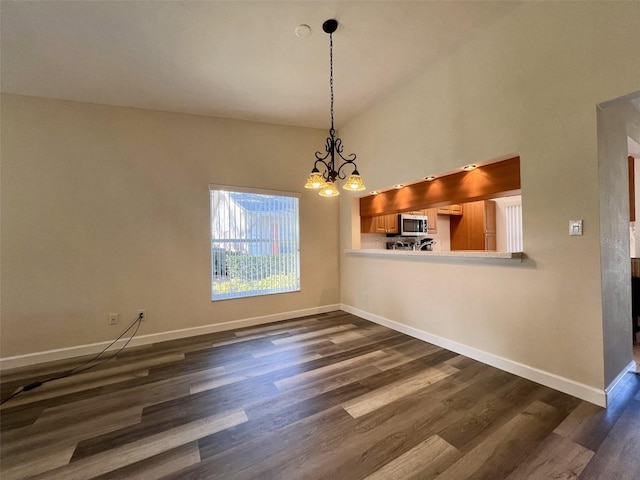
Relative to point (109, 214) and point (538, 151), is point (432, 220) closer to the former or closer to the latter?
point (538, 151)

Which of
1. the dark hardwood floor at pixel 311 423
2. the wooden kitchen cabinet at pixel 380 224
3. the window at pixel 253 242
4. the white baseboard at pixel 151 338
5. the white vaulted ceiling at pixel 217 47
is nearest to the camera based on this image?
the dark hardwood floor at pixel 311 423

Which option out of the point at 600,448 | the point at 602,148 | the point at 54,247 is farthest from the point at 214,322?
the point at 602,148

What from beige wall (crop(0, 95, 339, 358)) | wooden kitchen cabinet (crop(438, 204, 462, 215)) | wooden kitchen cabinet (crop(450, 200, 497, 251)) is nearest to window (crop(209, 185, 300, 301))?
beige wall (crop(0, 95, 339, 358))

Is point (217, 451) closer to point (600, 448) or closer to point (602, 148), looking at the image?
point (600, 448)

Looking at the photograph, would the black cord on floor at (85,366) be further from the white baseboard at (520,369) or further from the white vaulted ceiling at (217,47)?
the white baseboard at (520,369)

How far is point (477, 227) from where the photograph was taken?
5.43m

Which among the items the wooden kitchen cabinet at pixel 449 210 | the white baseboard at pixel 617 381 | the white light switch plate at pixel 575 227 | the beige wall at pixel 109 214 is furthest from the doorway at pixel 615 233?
the beige wall at pixel 109 214

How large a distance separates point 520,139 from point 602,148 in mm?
517

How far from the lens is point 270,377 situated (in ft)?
7.77

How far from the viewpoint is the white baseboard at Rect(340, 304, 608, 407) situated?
1.91m

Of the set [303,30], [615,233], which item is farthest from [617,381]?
[303,30]

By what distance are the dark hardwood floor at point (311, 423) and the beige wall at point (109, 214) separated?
2.21ft

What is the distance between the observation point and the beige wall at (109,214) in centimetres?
281

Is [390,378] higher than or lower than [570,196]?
lower
